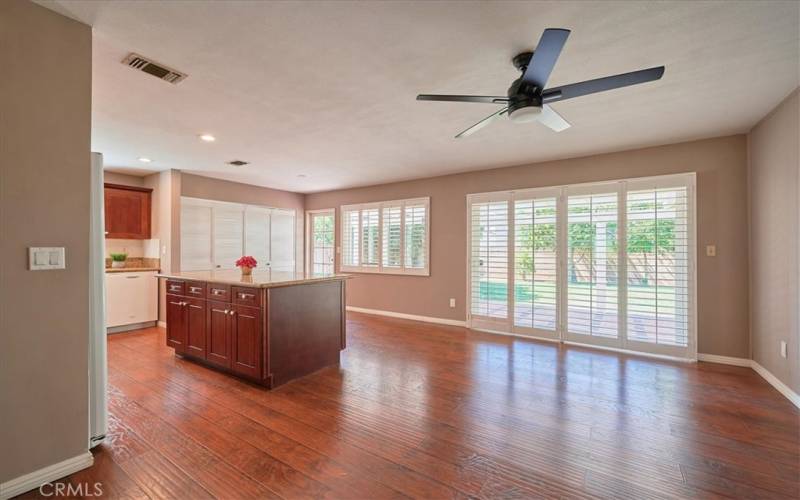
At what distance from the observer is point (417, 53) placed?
2135mm

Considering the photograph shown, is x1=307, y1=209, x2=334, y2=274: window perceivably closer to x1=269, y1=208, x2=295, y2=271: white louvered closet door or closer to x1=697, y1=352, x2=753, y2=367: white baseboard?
x1=269, y1=208, x2=295, y2=271: white louvered closet door

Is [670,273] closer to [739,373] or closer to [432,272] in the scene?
[739,373]

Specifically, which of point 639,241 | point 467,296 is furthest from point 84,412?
point 639,241

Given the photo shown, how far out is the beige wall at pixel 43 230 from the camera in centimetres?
165

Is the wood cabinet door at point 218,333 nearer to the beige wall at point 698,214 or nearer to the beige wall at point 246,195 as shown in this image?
the beige wall at point 246,195

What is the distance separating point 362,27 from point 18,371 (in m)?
2.50

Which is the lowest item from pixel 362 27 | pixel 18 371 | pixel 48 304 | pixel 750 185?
pixel 18 371

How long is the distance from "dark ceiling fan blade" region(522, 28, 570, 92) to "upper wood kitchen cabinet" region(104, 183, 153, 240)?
19.8 ft

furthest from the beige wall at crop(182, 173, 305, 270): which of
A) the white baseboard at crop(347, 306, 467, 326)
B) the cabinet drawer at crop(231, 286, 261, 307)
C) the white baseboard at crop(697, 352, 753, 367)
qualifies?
the white baseboard at crop(697, 352, 753, 367)

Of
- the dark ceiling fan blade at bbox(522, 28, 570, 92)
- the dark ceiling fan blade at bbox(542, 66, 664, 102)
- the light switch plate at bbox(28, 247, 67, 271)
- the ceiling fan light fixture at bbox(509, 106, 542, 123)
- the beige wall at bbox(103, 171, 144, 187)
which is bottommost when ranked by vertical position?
the light switch plate at bbox(28, 247, 67, 271)

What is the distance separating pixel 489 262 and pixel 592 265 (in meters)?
1.34

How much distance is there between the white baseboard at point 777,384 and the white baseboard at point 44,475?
16.2ft

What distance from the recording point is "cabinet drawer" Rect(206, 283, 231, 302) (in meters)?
3.22

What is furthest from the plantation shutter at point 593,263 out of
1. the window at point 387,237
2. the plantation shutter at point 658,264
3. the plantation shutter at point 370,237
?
the plantation shutter at point 370,237
